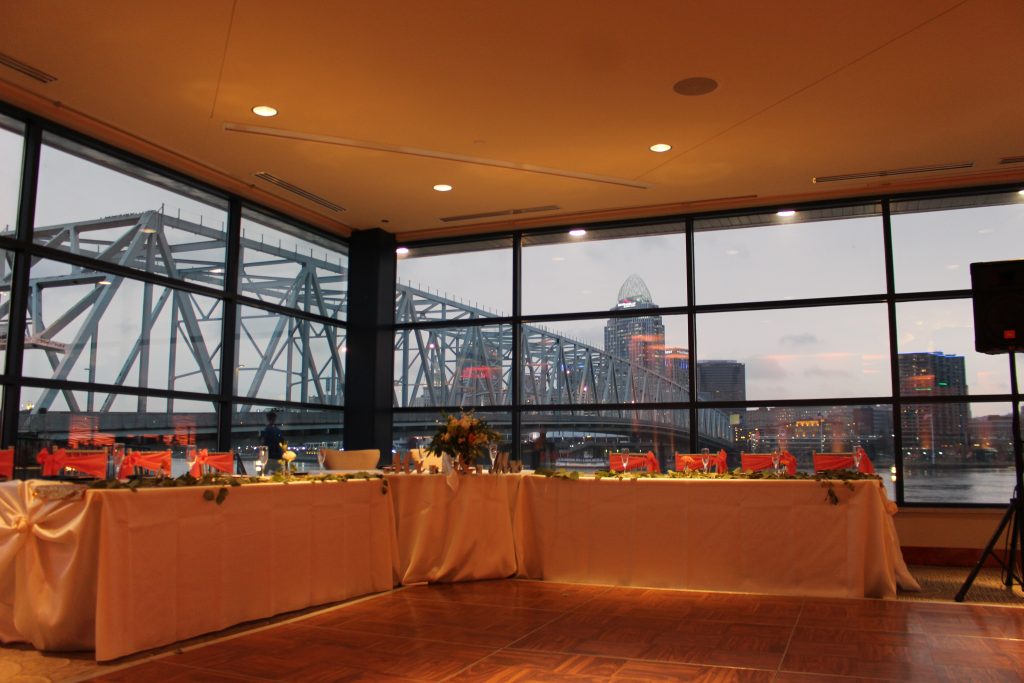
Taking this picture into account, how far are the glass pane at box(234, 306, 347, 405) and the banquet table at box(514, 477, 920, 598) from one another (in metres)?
3.67

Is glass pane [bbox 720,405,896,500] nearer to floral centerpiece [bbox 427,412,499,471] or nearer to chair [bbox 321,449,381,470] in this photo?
floral centerpiece [bbox 427,412,499,471]

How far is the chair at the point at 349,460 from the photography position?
7914 mm

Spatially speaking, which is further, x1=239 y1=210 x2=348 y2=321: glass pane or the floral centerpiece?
x1=239 y1=210 x2=348 y2=321: glass pane

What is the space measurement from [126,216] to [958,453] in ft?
26.3

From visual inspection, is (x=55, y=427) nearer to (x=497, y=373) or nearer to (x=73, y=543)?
(x=73, y=543)

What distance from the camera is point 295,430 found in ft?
30.2

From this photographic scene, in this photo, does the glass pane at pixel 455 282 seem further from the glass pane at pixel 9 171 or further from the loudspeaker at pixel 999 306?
the loudspeaker at pixel 999 306

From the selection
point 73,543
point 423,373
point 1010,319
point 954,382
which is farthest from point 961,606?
point 423,373

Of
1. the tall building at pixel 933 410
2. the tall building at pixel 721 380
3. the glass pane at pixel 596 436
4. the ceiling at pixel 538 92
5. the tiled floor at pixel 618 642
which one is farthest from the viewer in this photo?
the glass pane at pixel 596 436

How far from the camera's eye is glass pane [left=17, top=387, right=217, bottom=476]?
6.37m

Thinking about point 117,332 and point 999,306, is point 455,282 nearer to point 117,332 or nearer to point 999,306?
point 117,332

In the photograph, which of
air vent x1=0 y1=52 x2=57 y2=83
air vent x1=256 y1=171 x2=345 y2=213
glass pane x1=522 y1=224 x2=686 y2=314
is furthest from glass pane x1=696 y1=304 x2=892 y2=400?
air vent x1=0 y1=52 x2=57 y2=83

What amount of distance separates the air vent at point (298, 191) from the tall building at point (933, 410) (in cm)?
607

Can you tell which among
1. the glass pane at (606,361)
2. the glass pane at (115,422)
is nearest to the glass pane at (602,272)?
the glass pane at (606,361)
